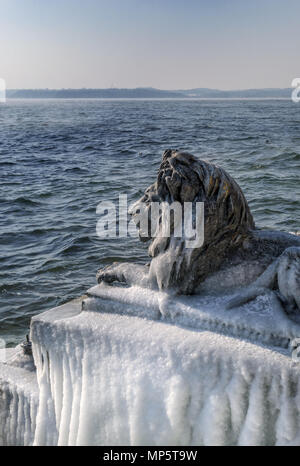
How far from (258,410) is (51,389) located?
1.63 metres

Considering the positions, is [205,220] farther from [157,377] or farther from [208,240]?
[157,377]

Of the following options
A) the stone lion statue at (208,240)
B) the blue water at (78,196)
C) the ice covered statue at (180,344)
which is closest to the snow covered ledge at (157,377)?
the ice covered statue at (180,344)

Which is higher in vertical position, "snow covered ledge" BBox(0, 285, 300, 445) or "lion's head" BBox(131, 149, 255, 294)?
"lion's head" BBox(131, 149, 255, 294)

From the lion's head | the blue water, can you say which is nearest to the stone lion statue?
the lion's head

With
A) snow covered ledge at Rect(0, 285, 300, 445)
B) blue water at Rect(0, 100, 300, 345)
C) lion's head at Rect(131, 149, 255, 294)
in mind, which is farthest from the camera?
blue water at Rect(0, 100, 300, 345)

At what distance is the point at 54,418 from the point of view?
358 cm

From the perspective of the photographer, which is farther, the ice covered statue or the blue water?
the blue water

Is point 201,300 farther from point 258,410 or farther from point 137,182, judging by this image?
point 137,182

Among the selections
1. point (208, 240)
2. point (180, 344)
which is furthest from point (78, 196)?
point (180, 344)

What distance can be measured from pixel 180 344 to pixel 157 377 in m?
0.27

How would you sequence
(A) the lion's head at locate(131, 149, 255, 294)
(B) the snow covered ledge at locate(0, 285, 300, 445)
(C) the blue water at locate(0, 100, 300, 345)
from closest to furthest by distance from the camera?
(B) the snow covered ledge at locate(0, 285, 300, 445), (A) the lion's head at locate(131, 149, 255, 294), (C) the blue water at locate(0, 100, 300, 345)

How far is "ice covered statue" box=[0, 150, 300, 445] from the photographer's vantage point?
3008mm

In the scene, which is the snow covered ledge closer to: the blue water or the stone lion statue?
the stone lion statue

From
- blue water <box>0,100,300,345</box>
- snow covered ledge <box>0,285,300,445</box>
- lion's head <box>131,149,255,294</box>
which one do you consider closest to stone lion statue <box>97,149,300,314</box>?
lion's head <box>131,149,255,294</box>
